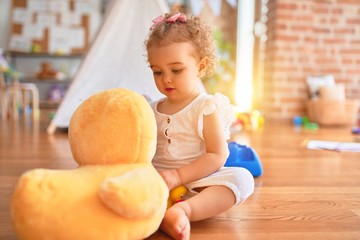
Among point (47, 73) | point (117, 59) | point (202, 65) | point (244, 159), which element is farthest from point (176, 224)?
point (47, 73)

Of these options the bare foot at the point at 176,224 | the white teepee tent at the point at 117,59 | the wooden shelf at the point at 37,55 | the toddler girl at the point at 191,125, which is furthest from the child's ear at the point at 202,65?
the wooden shelf at the point at 37,55

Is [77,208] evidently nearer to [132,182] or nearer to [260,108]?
[132,182]

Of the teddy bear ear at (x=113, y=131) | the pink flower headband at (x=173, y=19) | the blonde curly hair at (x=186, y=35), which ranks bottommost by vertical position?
the teddy bear ear at (x=113, y=131)

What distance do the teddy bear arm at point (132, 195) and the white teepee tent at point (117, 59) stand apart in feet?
5.71

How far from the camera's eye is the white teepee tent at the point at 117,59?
2.38 meters

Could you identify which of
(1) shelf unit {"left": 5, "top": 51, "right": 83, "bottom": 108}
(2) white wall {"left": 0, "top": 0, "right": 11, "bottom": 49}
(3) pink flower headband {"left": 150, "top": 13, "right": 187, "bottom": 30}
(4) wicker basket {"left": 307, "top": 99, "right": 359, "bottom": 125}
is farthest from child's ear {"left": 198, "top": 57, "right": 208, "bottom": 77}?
(2) white wall {"left": 0, "top": 0, "right": 11, "bottom": 49}

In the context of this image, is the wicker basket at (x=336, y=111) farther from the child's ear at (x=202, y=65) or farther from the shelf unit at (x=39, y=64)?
the shelf unit at (x=39, y=64)

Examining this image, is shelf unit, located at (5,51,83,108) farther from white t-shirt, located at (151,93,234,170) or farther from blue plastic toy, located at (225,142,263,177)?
white t-shirt, located at (151,93,234,170)

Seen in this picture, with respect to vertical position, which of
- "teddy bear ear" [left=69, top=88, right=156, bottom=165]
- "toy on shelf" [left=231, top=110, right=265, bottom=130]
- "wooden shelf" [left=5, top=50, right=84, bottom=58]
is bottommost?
"toy on shelf" [left=231, top=110, right=265, bottom=130]

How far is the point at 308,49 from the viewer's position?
12.0ft

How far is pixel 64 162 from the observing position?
1505mm

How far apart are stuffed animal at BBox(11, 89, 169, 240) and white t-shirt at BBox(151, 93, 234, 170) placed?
20 centimetres

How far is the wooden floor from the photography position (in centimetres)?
80

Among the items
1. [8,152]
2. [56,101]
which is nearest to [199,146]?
[8,152]
